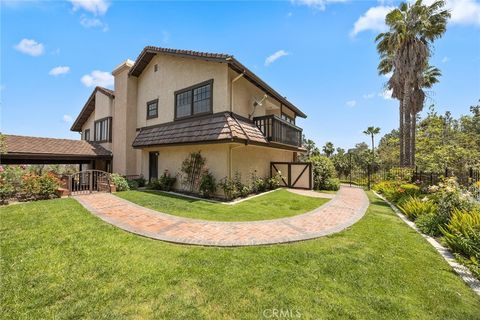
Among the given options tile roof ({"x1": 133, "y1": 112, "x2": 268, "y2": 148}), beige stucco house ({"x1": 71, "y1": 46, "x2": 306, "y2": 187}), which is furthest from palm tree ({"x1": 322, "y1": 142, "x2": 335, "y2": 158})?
tile roof ({"x1": 133, "y1": 112, "x2": 268, "y2": 148})

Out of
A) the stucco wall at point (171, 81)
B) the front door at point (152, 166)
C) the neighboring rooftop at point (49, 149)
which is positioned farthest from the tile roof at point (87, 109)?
the front door at point (152, 166)

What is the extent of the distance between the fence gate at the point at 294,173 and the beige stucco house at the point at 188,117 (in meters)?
0.80

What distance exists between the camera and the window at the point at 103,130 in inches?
672

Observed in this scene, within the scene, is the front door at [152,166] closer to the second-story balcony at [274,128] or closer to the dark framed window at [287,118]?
the second-story balcony at [274,128]

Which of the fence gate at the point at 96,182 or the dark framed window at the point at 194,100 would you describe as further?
the fence gate at the point at 96,182

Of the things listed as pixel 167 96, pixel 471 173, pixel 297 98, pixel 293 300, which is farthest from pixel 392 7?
pixel 293 300

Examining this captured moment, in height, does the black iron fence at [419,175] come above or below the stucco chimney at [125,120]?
below

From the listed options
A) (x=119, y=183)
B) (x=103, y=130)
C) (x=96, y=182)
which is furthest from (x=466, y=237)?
(x=103, y=130)

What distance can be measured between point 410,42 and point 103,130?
1058 inches

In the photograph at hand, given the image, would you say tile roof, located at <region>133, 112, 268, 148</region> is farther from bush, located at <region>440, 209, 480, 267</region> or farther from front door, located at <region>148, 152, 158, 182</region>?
bush, located at <region>440, 209, 480, 267</region>

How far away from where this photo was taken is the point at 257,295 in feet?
9.94

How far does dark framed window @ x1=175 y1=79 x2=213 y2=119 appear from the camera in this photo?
11.5 meters

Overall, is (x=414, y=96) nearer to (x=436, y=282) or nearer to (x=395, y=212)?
(x=395, y=212)

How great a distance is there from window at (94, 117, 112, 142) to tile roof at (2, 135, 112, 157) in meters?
0.88
